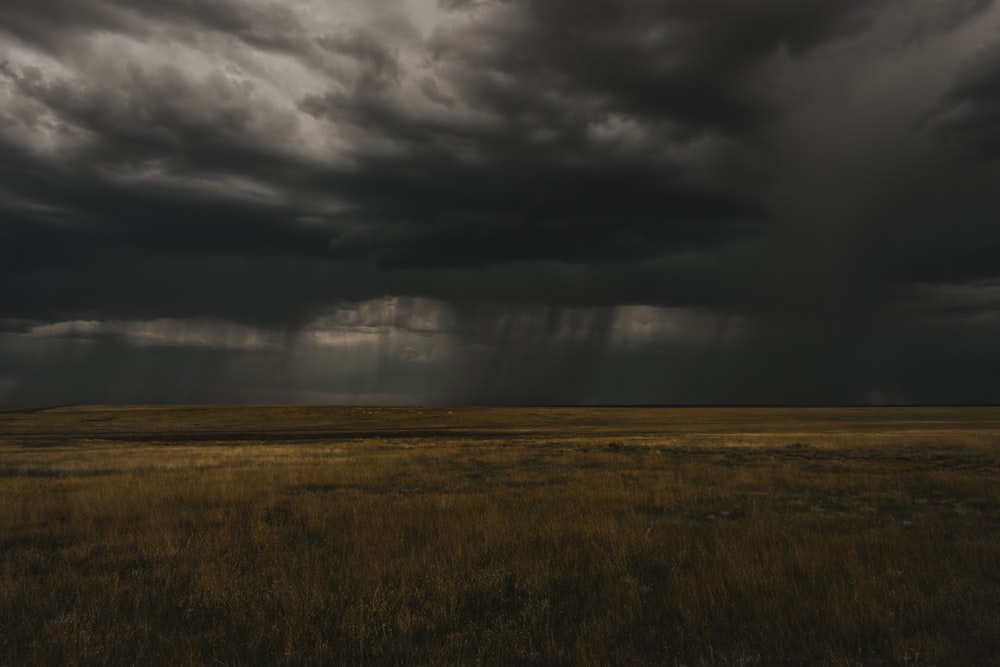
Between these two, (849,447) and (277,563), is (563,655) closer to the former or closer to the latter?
(277,563)

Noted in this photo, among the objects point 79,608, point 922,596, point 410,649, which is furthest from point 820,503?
point 79,608

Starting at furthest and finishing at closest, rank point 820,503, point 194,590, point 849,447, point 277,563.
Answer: point 849,447
point 820,503
point 277,563
point 194,590

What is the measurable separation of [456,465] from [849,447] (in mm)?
23740

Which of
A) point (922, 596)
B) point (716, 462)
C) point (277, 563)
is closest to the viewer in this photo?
point (922, 596)

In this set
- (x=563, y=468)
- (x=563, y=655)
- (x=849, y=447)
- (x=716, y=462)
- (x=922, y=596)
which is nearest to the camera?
(x=563, y=655)

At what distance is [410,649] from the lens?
5695mm

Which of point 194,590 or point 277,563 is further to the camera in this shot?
point 277,563

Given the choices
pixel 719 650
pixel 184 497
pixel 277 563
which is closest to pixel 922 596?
pixel 719 650

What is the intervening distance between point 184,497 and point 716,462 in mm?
20920

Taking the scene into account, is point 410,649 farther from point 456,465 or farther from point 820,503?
point 456,465

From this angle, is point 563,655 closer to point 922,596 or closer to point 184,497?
point 922,596

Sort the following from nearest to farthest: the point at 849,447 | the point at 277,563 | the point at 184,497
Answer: the point at 277,563 → the point at 184,497 → the point at 849,447

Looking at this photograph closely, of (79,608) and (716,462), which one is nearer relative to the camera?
(79,608)

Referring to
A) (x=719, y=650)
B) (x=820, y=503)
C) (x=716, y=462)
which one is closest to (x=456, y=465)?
(x=716, y=462)
